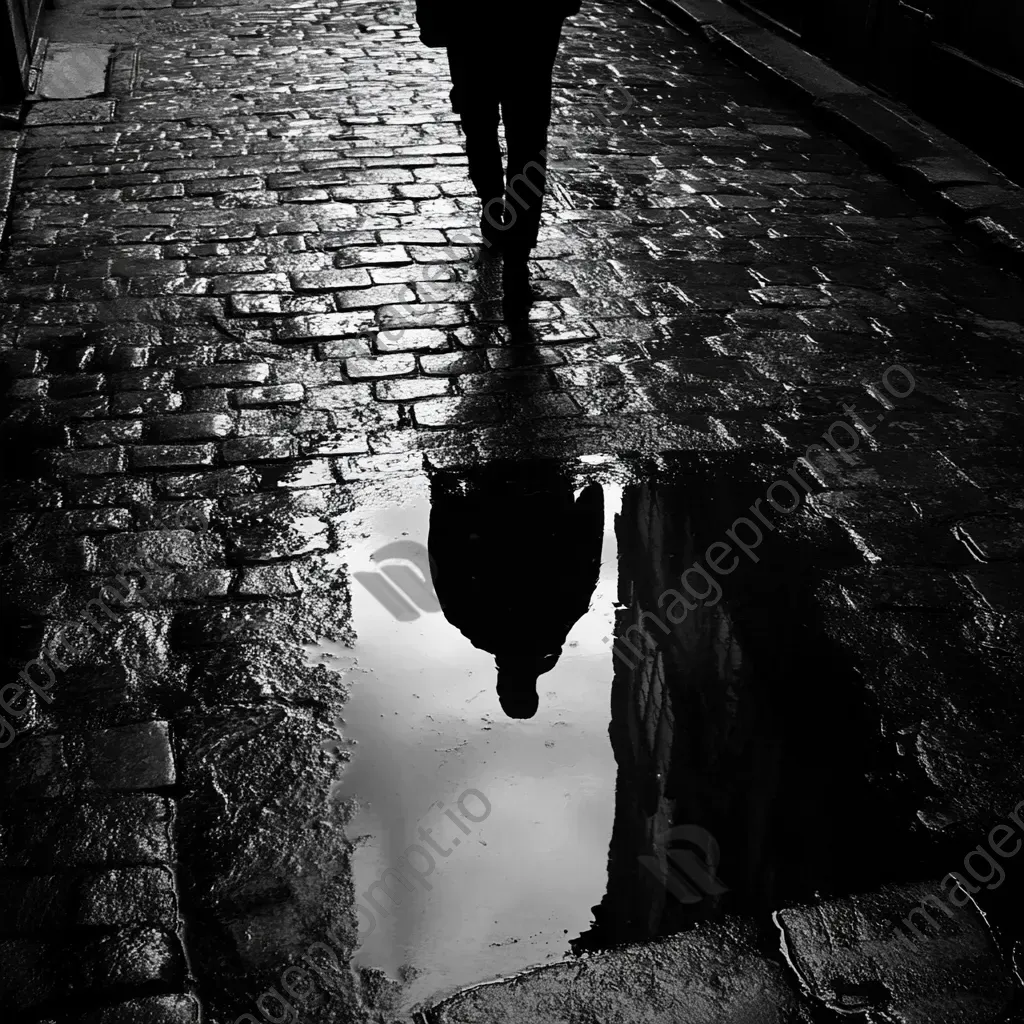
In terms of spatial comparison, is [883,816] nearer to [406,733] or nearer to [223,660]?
[406,733]

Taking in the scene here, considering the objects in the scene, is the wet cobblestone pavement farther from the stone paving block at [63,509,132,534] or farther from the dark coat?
the dark coat

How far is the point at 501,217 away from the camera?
17.6 ft

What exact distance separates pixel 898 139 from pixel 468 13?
382 centimetres

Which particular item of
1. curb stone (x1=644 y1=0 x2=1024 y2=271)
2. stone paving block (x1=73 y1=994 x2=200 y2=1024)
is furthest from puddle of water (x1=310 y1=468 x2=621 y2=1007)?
curb stone (x1=644 y1=0 x2=1024 y2=271)

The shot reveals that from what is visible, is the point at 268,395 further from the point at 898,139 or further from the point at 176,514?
the point at 898,139

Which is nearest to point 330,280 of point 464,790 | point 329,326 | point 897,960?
point 329,326

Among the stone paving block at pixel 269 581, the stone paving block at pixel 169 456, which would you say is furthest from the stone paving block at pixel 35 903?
the stone paving block at pixel 169 456

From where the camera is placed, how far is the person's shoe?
527cm

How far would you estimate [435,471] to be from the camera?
3.92 m

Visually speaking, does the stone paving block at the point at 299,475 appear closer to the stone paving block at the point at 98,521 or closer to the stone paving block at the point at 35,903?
the stone paving block at the point at 98,521

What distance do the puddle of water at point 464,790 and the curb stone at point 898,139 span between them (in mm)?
3934

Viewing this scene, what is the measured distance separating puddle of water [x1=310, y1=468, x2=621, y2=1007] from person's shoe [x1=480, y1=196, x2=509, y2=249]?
2397 millimetres

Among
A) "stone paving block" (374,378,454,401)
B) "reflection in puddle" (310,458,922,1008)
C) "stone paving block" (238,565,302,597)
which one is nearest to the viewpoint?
"reflection in puddle" (310,458,922,1008)

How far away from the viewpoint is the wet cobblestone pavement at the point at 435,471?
232 cm
